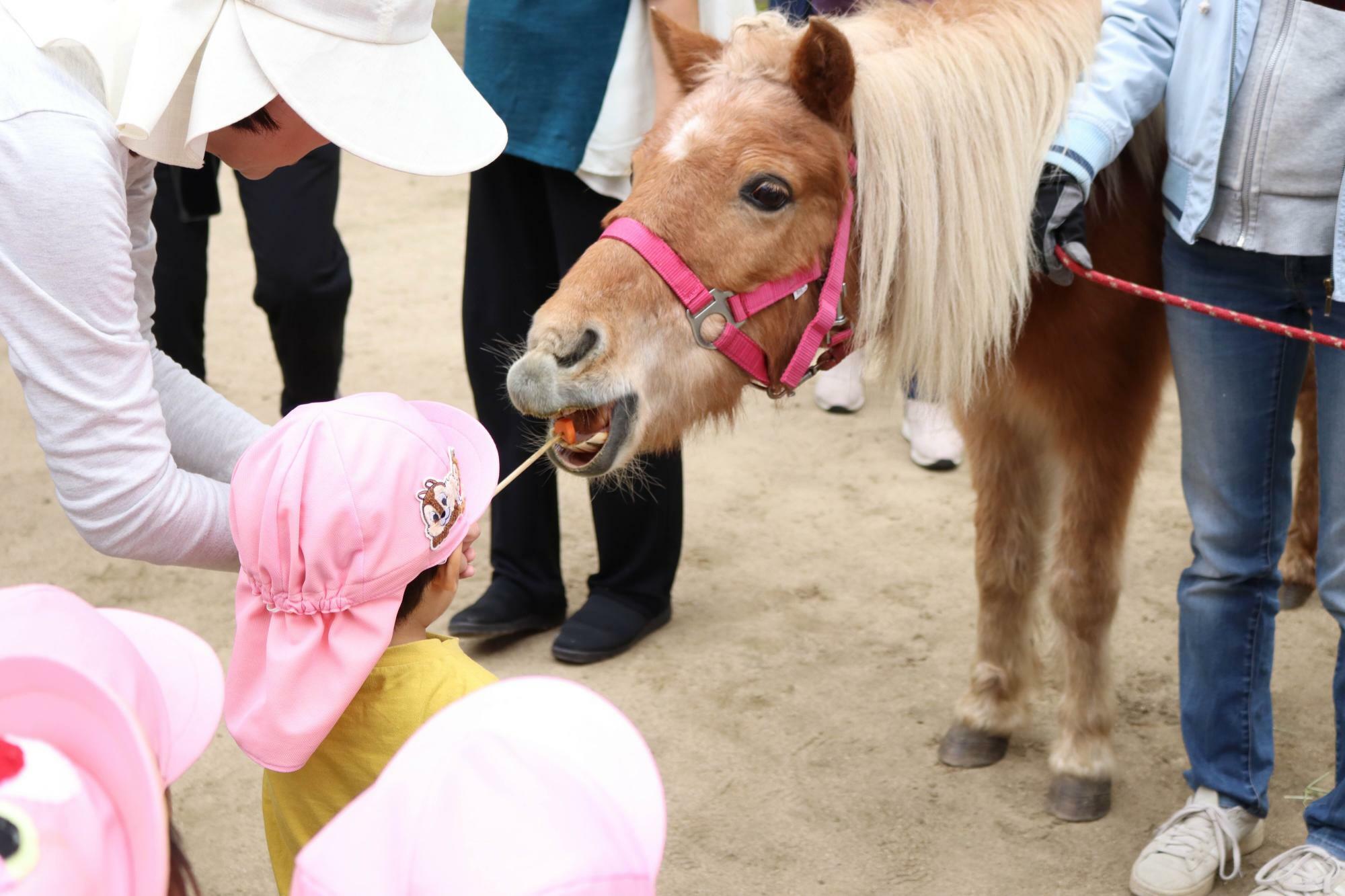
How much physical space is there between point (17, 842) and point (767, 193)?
1511 millimetres

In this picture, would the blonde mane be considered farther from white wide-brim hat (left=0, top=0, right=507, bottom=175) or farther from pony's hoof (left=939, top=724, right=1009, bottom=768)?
pony's hoof (left=939, top=724, right=1009, bottom=768)

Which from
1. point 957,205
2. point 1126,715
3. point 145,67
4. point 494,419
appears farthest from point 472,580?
point 145,67

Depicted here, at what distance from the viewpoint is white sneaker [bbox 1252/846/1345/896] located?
2.14 m

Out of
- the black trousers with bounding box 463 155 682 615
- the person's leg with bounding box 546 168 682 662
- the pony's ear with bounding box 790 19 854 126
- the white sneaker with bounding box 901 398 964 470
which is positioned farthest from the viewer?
the white sneaker with bounding box 901 398 964 470

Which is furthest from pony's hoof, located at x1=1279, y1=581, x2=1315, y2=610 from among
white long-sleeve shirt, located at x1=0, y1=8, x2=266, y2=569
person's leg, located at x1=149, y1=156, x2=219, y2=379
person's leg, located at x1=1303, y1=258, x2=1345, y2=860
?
person's leg, located at x1=149, y1=156, x2=219, y2=379

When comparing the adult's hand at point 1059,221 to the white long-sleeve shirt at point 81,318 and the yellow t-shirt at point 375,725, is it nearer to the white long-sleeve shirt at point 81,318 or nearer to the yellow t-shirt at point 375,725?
the yellow t-shirt at point 375,725

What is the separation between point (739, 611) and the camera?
350cm

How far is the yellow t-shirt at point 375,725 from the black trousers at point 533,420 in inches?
58.4

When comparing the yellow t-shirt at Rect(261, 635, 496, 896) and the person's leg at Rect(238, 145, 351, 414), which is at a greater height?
the yellow t-shirt at Rect(261, 635, 496, 896)

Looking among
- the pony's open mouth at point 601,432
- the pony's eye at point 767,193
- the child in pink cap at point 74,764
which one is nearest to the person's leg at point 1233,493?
the pony's eye at point 767,193

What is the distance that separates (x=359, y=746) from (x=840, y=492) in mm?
2936

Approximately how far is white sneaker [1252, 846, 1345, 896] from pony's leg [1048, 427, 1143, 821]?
0.44 m

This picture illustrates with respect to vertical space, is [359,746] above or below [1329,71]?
below

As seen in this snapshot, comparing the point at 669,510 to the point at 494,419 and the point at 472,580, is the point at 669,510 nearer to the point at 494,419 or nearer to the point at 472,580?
the point at 494,419
